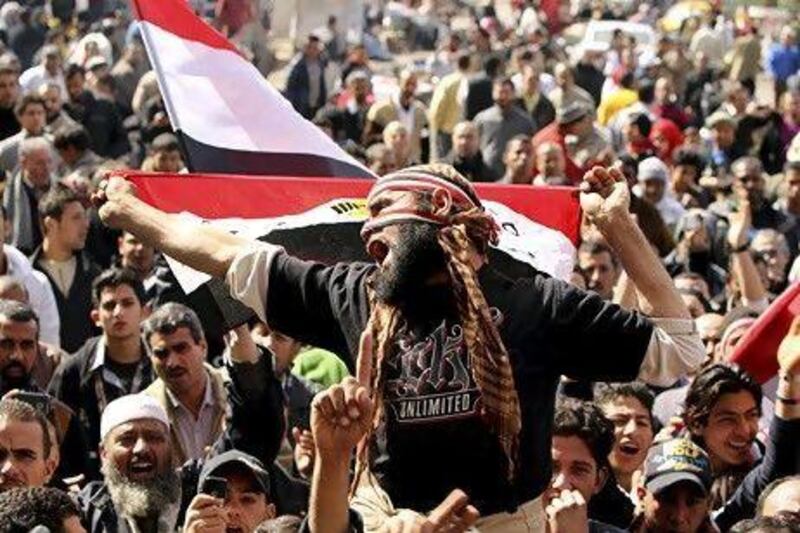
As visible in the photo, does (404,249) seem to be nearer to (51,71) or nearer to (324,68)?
(51,71)

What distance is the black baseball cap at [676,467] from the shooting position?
7.24m

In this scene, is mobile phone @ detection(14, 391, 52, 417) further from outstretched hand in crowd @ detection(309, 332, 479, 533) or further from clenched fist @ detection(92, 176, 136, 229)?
outstretched hand in crowd @ detection(309, 332, 479, 533)

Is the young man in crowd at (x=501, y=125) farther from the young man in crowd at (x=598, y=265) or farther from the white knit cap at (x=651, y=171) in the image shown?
the young man in crowd at (x=598, y=265)

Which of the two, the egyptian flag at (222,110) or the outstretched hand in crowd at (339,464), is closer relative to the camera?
the outstretched hand in crowd at (339,464)

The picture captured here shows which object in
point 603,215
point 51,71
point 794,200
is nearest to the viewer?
point 603,215

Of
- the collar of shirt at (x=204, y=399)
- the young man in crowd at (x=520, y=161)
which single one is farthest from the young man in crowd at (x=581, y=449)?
the young man in crowd at (x=520, y=161)

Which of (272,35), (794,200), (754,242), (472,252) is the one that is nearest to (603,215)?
(472,252)

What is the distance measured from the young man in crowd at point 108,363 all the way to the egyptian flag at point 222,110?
56.1 inches

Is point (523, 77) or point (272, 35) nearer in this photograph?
point (523, 77)

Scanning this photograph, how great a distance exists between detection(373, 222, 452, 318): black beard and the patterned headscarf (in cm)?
2

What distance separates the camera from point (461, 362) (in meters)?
5.45

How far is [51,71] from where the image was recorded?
69.3 feet

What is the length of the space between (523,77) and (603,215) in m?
16.3

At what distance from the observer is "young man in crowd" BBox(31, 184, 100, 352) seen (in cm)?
1161
